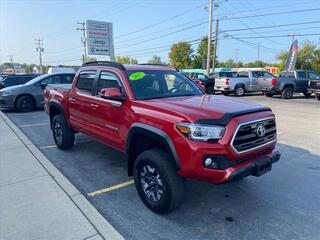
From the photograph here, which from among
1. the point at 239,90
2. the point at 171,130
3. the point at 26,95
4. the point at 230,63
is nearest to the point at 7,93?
the point at 26,95

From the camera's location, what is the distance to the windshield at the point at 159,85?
4.00 meters

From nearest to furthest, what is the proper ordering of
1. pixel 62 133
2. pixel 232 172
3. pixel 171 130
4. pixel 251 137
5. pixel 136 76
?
pixel 232 172, pixel 171 130, pixel 251 137, pixel 136 76, pixel 62 133

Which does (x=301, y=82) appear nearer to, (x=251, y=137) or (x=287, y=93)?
(x=287, y=93)

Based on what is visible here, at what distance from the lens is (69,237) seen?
2879mm

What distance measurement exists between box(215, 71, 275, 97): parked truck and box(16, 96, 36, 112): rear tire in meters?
13.4

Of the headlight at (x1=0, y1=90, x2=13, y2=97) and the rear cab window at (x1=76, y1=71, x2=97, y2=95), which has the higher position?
the rear cab window at (x1=76, y1=71, x2=97, y2=95)

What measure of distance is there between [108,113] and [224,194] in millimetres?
2150

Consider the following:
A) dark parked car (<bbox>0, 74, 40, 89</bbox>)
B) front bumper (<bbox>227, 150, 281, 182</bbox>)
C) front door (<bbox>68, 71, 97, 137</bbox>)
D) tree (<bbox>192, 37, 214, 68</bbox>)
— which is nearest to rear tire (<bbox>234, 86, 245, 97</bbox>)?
dark parked car (<bbox>0, 74, 40, 89</bbox>)

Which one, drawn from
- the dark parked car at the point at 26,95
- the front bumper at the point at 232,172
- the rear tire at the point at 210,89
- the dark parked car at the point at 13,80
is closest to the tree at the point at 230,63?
the rear tire at the point at 210,89

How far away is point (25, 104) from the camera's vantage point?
11.7 meters

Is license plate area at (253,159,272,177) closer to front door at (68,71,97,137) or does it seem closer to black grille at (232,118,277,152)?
black grille at (232,118,277,152)

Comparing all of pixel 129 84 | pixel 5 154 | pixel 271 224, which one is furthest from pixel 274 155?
pixel 5 154

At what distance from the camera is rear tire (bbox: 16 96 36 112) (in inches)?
456

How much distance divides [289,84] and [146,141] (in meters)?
17.6
